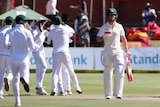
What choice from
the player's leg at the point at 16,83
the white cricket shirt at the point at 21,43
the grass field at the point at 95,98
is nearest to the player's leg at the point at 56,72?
the grass field at the point at 95,98

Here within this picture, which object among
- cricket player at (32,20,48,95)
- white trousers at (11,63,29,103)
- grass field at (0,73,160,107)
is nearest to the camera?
white trousers at (11,63,29,103)

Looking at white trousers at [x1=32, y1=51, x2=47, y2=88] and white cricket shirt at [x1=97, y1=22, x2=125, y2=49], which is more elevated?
white cricket shirt at [x1=97, y1=22, x2=125, y2=49]

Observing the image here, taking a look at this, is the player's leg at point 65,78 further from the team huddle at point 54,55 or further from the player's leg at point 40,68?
the player's leg at point 40,68

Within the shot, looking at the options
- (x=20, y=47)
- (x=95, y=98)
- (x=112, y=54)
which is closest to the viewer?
(x=20, y=47)

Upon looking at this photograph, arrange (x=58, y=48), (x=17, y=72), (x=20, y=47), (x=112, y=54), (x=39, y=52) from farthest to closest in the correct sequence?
(x=39, y=52)
(x=58, y=48)
(x=112, y=54)
(x=20, y=47)
(x=17, y=72)

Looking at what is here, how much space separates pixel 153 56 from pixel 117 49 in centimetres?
1489

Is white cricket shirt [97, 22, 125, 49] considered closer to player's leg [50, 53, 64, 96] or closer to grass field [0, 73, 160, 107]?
grass field [0, 73, 160, 107]

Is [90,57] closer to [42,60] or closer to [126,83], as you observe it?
[126,83]

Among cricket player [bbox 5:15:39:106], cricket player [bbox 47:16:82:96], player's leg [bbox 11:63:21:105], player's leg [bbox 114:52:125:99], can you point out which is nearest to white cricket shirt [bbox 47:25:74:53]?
cricket player [bbox 47:16:82:96]

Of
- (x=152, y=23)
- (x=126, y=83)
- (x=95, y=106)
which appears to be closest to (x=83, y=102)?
(x=95, y=106)

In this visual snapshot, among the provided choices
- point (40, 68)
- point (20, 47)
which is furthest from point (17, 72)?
point (40, 68)

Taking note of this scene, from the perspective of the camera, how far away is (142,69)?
34.6 m

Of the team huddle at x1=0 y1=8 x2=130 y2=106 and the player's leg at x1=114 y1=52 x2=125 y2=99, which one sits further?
the player's leg at x1=114 y1=52 x2=125 y2=99

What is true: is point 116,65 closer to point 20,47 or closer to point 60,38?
point 60,38
